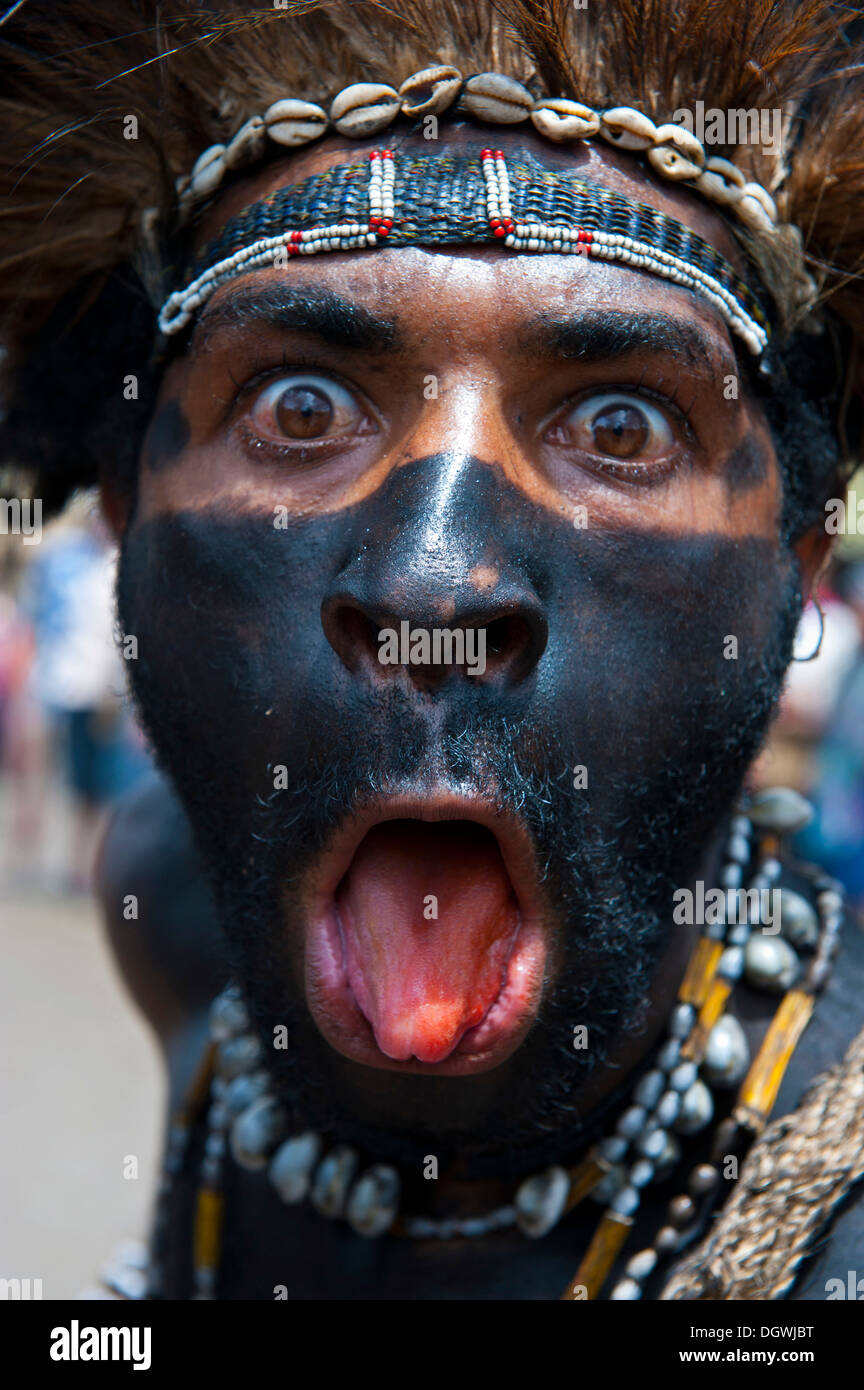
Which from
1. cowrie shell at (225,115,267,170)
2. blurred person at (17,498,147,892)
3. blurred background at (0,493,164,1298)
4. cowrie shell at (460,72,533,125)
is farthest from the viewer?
blurred person at (17,498,147,892)

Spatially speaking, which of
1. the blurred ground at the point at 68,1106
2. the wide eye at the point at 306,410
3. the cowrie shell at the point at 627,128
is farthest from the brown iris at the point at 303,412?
the blurred ground at the point at 68,1106

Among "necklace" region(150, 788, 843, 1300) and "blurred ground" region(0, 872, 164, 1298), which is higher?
"necklace" region(150, 788, 843, 1300)

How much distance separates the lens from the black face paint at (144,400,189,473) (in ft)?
6.79

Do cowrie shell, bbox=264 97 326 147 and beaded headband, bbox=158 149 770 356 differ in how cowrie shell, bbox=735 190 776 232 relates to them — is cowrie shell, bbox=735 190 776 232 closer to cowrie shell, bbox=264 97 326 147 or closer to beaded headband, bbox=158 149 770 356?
beaded headband, bbox=158 149 770 356

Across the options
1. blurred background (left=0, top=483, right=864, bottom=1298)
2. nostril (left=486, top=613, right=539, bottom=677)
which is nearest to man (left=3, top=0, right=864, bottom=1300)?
nostril (left=486, top=613, right=539, bottom=677)

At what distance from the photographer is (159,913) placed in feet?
9.90

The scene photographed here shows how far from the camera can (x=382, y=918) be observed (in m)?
1.82

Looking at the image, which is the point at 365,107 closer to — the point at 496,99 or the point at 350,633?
the point at 496,99

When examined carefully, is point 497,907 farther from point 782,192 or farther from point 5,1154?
point 5,1154

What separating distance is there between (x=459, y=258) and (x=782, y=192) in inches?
22.2

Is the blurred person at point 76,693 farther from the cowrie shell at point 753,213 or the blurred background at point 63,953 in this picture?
the cowrie shell at point 753,213

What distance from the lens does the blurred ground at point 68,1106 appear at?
4477 millimetres

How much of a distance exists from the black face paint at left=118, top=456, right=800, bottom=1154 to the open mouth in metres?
0.05

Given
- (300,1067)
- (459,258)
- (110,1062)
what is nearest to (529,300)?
(459,258)
